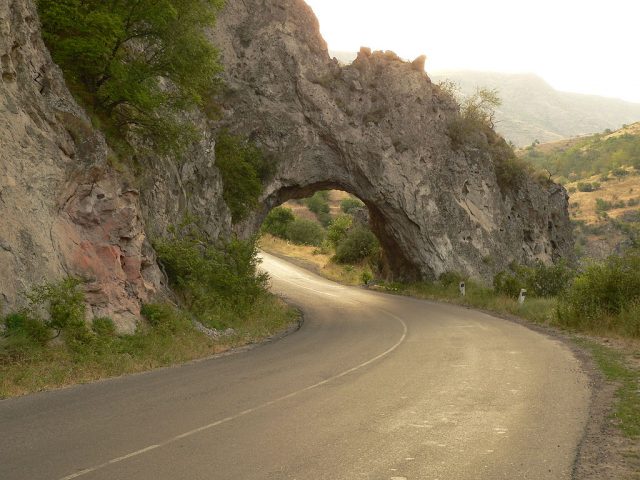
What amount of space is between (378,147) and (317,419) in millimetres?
28070

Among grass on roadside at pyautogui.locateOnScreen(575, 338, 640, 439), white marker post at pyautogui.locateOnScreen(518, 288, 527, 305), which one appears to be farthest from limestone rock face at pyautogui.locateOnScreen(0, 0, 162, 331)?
white marker post at pyautogui.locateOnScreen(518, 288, 527, 305)

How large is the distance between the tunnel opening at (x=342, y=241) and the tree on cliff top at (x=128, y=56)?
45.8ft

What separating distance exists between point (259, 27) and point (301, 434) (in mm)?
28954

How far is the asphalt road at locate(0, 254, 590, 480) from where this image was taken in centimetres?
601

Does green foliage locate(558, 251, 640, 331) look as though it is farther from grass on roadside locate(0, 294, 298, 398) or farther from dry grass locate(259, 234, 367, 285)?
dry grass locate(259, 234, 367, 285)

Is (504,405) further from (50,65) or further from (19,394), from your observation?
(50,65)

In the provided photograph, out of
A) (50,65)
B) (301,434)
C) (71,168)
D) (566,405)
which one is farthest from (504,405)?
(50,65)

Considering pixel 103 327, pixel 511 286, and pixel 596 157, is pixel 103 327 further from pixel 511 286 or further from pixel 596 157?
pixel 596 157

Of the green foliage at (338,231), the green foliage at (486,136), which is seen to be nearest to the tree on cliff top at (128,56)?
the green foliage at (486,136)

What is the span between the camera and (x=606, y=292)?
19.0 meters

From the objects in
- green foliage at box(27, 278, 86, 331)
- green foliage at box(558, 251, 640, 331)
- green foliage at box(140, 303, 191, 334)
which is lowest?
green foliage at box(140, 303, 191, 334)

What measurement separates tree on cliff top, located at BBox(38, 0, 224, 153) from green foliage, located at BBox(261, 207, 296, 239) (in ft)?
168

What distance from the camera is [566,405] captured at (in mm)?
8805

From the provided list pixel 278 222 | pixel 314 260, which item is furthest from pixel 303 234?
pixel 314 260
